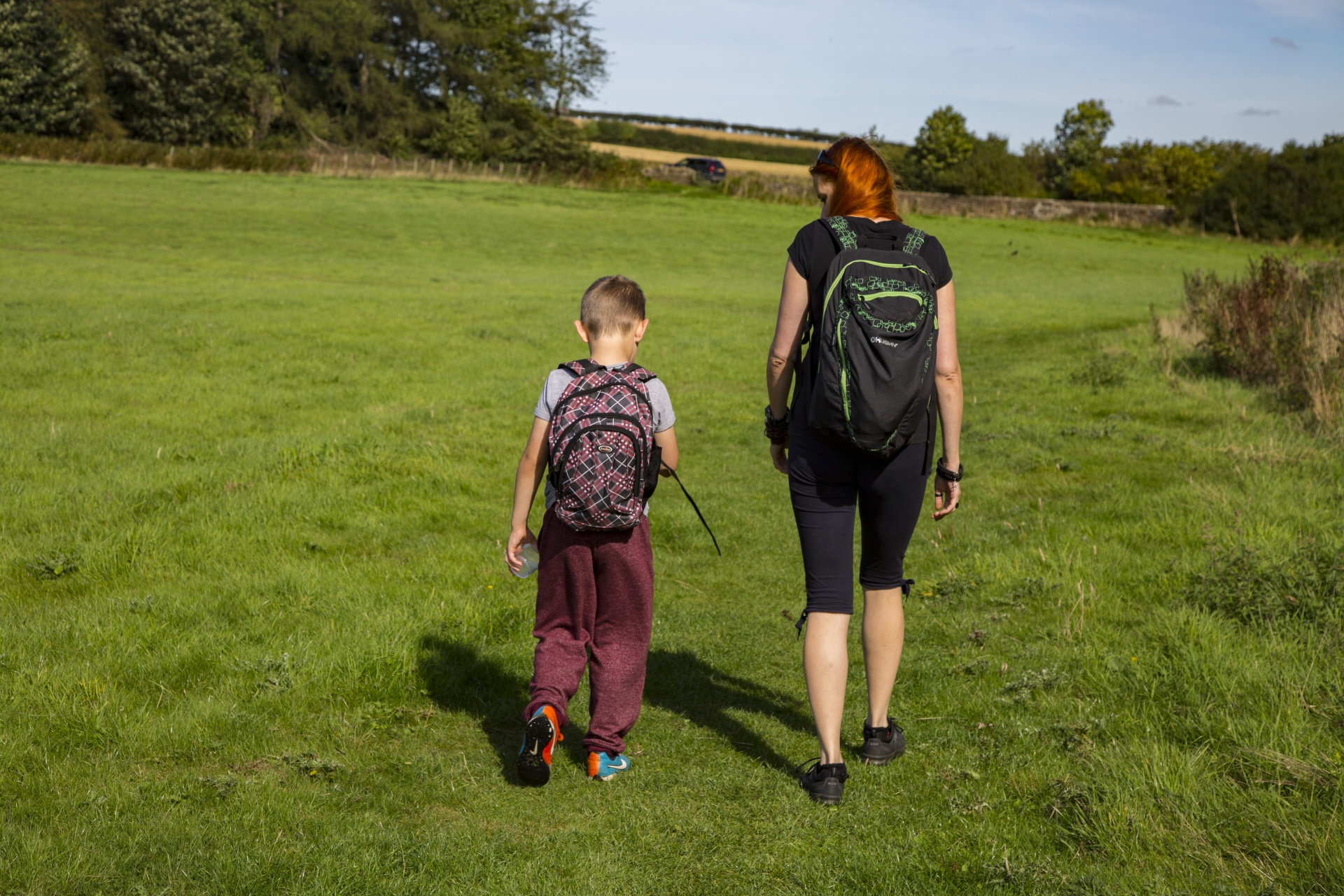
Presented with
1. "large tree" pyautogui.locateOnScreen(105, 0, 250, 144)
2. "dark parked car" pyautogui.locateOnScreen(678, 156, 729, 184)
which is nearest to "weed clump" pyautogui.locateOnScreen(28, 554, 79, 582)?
"dark parked car" pyautogui.locateOnScreen(678, 156, 729, 184)

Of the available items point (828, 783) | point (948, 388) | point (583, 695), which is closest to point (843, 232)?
point (948, 388)

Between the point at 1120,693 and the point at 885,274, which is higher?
the point at 885,274

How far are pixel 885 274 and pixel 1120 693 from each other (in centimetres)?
277

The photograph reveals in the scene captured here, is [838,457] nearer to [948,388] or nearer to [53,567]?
[948,388]

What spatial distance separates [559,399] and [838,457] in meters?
1.10

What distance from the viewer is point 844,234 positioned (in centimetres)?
367

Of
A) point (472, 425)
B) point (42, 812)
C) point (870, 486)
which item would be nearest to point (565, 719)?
point (870, 486)

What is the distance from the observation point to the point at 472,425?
10430mm

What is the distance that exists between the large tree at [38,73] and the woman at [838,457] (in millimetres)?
59013

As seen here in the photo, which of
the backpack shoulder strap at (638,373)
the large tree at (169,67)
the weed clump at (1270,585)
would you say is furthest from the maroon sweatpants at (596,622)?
the large tree at (169,67)

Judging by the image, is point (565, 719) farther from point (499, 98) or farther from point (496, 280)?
point (499, 98)

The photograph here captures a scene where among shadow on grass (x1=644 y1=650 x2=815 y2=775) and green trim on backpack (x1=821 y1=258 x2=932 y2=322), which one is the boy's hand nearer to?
shadow on grass (x1=644 y1=650 x2=815 y2=775)

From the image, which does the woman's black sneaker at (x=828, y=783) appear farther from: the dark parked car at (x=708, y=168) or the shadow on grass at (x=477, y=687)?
the dark parked car at (x=708, y=168)

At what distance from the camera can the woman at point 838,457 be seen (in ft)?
12.2
